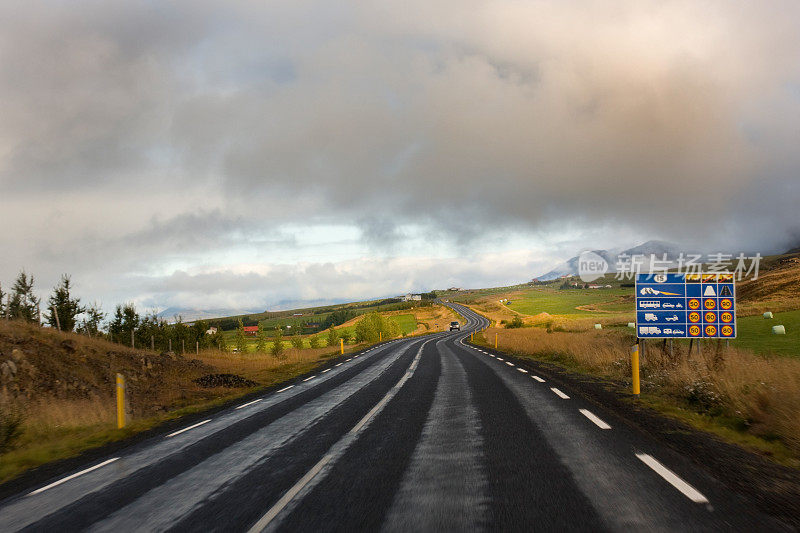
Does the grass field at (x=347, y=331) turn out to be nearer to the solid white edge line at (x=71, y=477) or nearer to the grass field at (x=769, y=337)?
the grass field at (x=769, y=337)

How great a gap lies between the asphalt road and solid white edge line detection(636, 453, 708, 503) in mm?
16

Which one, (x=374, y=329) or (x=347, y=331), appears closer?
(x=374, y=329)

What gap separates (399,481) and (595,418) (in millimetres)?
4606

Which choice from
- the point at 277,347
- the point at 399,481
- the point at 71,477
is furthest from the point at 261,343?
the point at 399,481

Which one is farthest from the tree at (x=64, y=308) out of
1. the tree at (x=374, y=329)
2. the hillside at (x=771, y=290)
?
the hillside at (x=771, y=290)

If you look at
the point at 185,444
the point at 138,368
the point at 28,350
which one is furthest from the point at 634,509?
the point at 138,368

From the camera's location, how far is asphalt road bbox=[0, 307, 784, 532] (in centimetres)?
412

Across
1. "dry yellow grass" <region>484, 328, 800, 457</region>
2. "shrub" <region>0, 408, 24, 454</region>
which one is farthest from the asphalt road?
"shrub" <region>0, 408, 24, 454</region>

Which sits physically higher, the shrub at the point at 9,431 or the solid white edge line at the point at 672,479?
the solid white edge line at the point at 672,479

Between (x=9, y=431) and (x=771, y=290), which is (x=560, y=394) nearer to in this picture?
(x=9, y=431)

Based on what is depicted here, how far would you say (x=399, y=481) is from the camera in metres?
5.20

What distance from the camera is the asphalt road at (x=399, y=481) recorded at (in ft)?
13.5

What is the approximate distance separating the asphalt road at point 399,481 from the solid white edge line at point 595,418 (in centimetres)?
5

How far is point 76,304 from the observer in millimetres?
45906
